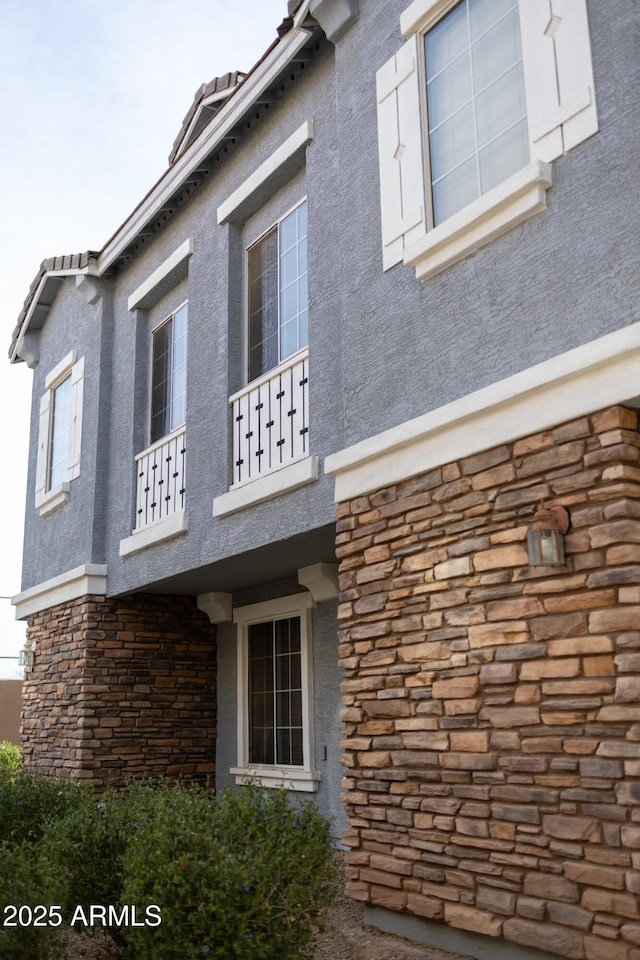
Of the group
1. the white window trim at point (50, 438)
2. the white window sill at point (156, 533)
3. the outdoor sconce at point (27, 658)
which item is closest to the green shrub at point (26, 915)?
the white window sill at point (156, 533)

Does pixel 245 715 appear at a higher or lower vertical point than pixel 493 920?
higher

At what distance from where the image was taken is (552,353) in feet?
16.4

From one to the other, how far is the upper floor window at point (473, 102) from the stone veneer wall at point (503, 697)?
5.80ft

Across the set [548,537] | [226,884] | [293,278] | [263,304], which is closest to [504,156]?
[548,537]

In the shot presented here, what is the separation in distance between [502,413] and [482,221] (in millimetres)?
1174

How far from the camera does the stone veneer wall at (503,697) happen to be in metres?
4.41

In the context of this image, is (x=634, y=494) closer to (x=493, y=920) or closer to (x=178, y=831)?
(x=493, y=920)

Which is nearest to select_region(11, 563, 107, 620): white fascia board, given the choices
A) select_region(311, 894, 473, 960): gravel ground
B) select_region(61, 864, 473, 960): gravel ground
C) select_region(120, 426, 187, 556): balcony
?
select_region(120, 426, 187, 556): balcony

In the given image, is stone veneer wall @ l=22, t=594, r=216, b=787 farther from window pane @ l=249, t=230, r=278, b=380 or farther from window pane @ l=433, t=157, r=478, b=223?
window pane @ l=433, t=157, r=478, b=223

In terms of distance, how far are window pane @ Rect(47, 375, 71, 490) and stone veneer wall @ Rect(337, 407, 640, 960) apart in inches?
296

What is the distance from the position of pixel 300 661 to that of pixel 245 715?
1384 mm

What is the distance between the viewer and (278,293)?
8.62m

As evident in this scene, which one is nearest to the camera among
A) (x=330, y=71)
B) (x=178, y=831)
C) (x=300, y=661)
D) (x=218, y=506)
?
(x=178, y=831)

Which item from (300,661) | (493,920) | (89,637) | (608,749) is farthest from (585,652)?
(89,637)
